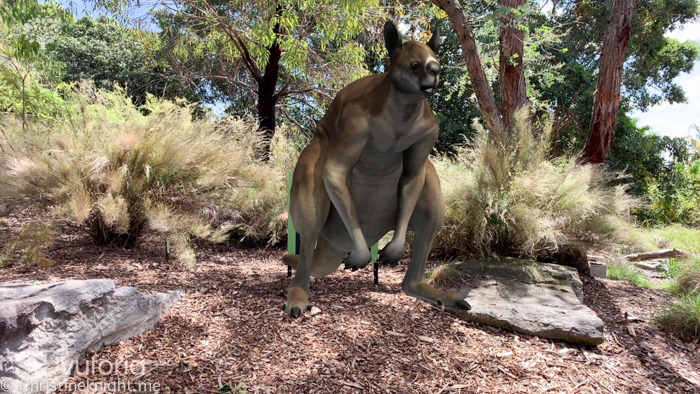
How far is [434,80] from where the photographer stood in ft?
4.91

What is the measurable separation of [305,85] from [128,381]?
8.88m

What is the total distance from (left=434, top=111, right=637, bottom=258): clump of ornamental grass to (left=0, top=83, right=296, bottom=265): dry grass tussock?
7.77ft

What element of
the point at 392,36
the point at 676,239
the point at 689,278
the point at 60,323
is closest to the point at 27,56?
the point at 60,323

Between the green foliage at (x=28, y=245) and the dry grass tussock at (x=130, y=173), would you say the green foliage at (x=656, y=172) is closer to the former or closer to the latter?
the dry grass tussock at (x=130, y=173)

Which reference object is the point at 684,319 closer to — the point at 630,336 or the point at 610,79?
the point at 630,336

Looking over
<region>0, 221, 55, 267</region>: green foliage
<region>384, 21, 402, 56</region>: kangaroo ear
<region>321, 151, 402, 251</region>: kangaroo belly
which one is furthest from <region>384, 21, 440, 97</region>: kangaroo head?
<region>0, 221, 55, 267</region>: green foliage

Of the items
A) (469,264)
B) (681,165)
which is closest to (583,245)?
(469,264)

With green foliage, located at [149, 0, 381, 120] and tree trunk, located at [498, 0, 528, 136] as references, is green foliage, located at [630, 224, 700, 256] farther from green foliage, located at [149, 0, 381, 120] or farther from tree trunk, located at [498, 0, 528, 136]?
green foliage, located at [149, 0, 381, 120]

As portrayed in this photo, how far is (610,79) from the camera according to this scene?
5375mm

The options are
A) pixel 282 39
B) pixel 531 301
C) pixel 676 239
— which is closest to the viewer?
pixel 531 301

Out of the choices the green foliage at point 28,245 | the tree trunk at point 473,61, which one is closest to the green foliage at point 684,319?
the tree trunk at point 473,61

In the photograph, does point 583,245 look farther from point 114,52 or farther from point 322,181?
point 114,52

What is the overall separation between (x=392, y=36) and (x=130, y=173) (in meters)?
3.82

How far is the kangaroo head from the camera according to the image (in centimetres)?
150
